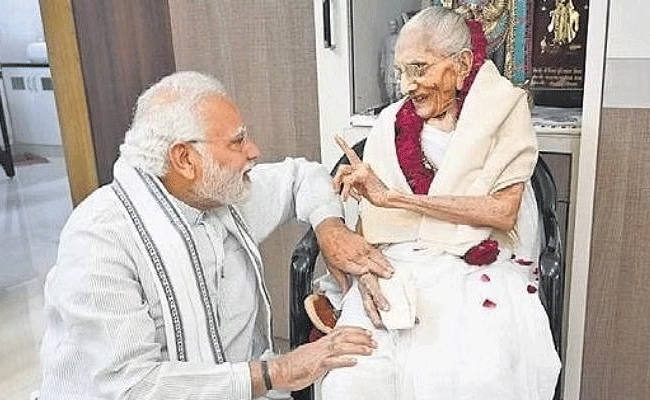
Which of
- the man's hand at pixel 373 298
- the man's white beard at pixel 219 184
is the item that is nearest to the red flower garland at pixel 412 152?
the man's hand at pixel 373 298

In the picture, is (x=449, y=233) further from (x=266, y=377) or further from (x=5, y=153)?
(x=5, y=153)

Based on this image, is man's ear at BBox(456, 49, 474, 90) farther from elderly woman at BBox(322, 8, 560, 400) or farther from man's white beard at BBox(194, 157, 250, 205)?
man's white beard at BBox(194, 157, 250, 205)

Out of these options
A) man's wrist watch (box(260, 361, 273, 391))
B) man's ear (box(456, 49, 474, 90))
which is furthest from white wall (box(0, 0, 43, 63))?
man's wrist watch (box(260, 361, 273, 391))

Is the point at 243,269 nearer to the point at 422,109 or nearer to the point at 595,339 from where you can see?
the point at 422,109

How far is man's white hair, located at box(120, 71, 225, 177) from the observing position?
1432 millimetres

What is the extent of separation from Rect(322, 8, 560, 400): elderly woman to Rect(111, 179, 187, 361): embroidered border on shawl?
0.29m

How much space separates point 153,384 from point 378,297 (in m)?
0.47

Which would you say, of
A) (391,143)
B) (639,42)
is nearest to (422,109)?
(391,143)

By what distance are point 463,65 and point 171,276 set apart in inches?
30.3

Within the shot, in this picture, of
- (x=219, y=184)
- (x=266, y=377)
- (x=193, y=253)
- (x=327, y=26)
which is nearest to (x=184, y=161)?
(x=219, y=184)

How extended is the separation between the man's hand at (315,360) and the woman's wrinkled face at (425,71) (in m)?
0.55

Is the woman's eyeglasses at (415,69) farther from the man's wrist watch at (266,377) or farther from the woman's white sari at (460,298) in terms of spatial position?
the man's wrist watch at (266,377)

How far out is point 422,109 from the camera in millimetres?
1635

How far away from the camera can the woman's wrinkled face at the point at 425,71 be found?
1560 mm
